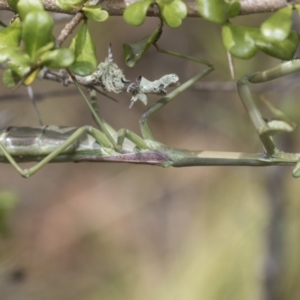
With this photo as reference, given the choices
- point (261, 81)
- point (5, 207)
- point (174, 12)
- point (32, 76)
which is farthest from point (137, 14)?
point (5, 207)

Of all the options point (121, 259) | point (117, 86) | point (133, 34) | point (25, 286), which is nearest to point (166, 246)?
point (121, 259)

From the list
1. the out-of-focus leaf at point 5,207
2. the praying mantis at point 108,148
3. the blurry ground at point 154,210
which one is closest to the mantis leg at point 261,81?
the praying mantis at point 108,148

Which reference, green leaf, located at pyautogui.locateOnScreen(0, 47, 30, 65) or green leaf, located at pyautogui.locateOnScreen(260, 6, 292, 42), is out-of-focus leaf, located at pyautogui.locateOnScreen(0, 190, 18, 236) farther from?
A: green leaf, located at pyautogui.locateOnScreen(260, 6, 292, 42)

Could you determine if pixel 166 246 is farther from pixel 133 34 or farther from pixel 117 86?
pixel 117 86

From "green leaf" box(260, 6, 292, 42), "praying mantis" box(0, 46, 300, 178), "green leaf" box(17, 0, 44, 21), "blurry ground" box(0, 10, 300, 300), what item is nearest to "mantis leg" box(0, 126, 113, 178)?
"praying mantis" box(0, 46, 300, 178)

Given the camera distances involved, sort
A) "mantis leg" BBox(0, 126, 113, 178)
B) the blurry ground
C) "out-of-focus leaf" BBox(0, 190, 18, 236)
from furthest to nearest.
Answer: the blurry ground → "out-of-focus leaf" BBox(0, 190, 18, 236) → "mantis leg" BBox(0, 126, 113, 178)

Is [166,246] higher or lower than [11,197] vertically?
lower
